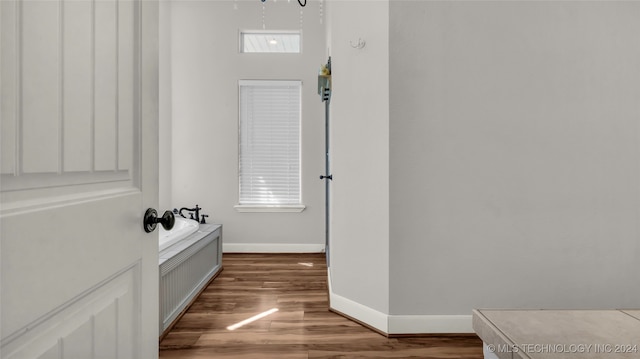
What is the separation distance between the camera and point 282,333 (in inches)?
78.9

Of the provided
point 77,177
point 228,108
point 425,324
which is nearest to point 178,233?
point 228,108

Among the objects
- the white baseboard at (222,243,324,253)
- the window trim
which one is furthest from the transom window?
the white baseboard at (222,243,324,253)

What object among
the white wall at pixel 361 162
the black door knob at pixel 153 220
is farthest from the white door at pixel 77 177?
the white wall at pixel 361 162

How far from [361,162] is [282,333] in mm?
1144

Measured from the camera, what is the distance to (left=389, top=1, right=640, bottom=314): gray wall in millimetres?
1945

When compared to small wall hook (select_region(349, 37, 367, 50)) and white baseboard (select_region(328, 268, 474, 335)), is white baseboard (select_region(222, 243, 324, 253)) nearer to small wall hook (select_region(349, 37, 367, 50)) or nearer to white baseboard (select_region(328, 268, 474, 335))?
white baseboard (select_region(328, 268, 474, 335))

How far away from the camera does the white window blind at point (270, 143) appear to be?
399 centimetres

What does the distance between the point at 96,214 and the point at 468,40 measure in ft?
6.65

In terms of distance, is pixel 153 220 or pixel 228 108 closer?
pixel 153 220

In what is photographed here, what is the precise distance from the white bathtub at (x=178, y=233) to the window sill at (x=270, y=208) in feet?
2.39

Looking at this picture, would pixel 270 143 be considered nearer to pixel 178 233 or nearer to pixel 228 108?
pixel 228 108

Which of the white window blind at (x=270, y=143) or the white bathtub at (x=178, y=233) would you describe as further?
the white window blind at (x=270, y=143)

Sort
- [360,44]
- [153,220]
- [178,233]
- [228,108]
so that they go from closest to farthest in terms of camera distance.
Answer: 1. [153,220]
2. [360,44]
3. [178,233]
4. [228,108]

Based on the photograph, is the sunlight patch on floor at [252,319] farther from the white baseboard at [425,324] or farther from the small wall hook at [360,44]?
the small wall hook at [360,44]
